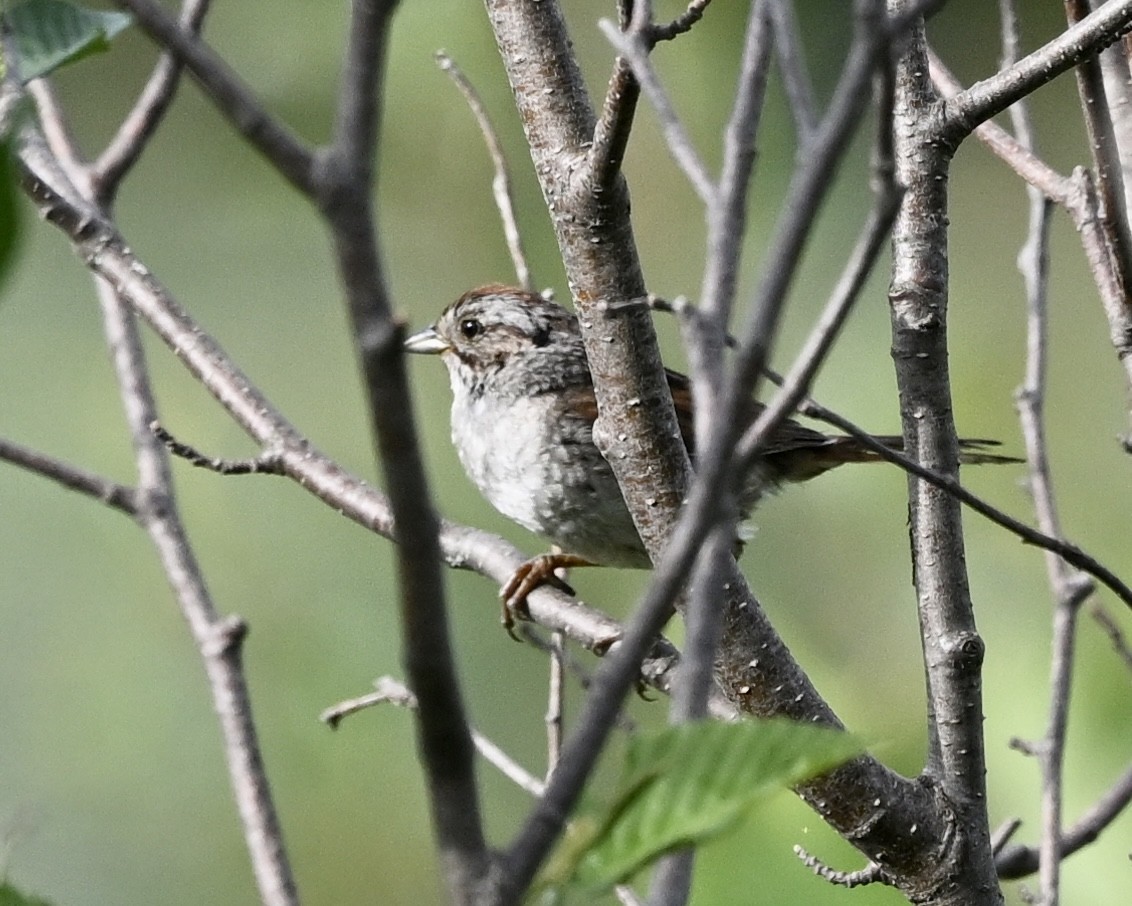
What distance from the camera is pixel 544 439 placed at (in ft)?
10.4

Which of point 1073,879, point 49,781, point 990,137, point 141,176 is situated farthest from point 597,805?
point 141,176

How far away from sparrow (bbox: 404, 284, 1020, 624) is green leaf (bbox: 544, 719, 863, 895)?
73.8 inches

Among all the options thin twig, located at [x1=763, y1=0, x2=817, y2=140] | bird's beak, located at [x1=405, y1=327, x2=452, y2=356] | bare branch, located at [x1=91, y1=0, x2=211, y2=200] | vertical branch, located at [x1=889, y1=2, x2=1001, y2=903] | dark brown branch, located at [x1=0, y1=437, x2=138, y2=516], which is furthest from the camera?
bird's beak, located at [x1=405, y1=327, x2=452, y2=356]

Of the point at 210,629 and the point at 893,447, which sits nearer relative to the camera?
the point at 210,629

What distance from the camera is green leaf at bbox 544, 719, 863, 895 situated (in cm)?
78

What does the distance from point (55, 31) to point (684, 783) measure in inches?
30.2

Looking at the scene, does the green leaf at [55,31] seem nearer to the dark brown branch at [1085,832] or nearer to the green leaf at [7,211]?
the green leaf at [7,211]

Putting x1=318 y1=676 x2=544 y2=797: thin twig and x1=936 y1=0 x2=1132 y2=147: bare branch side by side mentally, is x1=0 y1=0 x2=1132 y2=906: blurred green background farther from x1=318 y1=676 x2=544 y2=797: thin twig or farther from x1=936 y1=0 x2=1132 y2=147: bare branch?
x1=936 y1=0 x2=1132 y2=147: bare branch

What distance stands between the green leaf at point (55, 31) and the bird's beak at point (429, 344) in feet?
8.49

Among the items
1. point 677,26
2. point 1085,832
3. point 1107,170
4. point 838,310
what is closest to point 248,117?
point 838,310

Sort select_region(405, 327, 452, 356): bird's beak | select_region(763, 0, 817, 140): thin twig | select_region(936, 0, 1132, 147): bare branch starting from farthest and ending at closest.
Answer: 1. select_region(405, 327, 452, 356): bird's beak
2. select_region(936, 0, 1132, 147): bare branch
3. select_region(763, 0, 817, 140): thin twig

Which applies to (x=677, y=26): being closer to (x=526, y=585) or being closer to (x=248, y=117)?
(x=248, y=117)

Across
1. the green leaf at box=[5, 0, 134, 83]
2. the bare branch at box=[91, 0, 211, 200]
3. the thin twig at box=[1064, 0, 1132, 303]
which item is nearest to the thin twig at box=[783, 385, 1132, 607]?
the thin twig at box=[1064, 0, 1132, 303]

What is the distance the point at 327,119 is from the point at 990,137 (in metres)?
2.74
